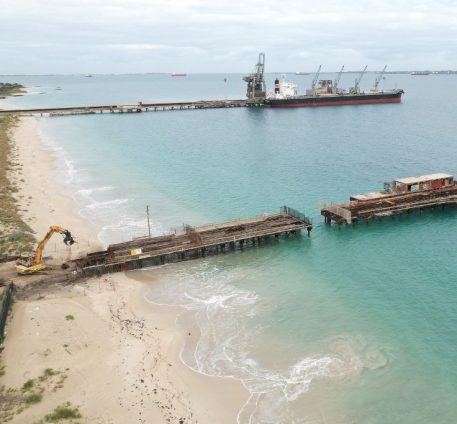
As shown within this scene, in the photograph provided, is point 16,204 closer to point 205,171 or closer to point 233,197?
point 233,197

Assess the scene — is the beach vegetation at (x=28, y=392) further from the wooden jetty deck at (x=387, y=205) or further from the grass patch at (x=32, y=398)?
the wooden jetty deck at (x=387, y=205)

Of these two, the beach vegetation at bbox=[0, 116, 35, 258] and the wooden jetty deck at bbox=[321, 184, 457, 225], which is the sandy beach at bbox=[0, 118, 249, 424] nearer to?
the beach vegetation at bbox=[0, 116, 35, 258]

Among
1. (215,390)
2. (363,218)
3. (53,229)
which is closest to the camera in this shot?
(215,390)

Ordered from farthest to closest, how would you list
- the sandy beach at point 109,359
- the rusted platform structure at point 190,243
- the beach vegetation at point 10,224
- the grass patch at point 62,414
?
the beach vegetation at point 10,224 → the rusted platform structure at point 190,243 → the sandy beach at point 109,359 → the grass patch at point 62,414

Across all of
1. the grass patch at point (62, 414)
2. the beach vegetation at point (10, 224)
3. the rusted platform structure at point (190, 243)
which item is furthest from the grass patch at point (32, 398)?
the beach vegetation at point (10, 224)

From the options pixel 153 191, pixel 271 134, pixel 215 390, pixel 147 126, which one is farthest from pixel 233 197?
pixel 147 126

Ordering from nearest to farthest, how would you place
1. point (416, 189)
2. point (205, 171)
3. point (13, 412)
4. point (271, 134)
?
point (13, 412), point (416, 189), point (205, 171), point (271, 134)

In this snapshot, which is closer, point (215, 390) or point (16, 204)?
point (215, 390)
